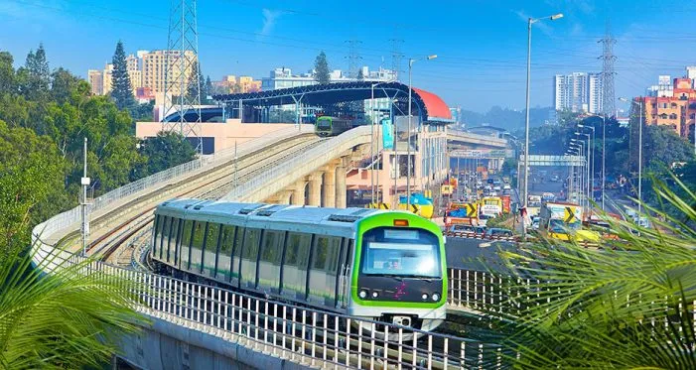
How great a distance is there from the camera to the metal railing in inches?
3111

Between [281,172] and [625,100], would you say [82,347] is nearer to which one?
[625,100]

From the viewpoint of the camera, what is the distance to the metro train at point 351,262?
78.7 ft

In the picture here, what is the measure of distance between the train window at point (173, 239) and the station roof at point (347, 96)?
93483mm

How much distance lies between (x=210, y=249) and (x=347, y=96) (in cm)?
12041

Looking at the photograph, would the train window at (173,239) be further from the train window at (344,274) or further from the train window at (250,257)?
the train window at (344,274)

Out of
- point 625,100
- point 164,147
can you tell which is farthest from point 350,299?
point 164,147

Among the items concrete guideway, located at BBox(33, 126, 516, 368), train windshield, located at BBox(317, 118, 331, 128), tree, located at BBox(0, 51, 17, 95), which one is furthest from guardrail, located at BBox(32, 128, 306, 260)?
tree, located at BBox(0, 51, 17, 95)

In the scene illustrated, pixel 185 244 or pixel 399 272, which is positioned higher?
pixel 399 272

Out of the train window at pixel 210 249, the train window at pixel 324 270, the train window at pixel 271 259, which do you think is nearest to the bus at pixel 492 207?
the train window at pixel 210 249

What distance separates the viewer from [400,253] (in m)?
24.4

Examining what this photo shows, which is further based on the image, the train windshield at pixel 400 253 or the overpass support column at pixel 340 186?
the overpass support column at pixel 340 186

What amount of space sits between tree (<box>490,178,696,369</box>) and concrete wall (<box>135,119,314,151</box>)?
13276 centimetres

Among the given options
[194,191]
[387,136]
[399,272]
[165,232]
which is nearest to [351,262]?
[399,272]

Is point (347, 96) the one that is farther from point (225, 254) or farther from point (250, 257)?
point (250, 257)
